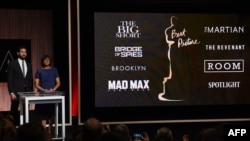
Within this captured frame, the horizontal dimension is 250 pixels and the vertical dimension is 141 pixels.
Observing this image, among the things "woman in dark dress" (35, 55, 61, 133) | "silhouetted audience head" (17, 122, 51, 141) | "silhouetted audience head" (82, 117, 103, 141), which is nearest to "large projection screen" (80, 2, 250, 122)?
"woman in dark dress" (35, 55, 61, 133)

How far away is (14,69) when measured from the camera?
654 cm

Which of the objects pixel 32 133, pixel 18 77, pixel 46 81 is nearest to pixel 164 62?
pixel 46 81

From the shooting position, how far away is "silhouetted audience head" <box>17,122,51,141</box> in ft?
7.31

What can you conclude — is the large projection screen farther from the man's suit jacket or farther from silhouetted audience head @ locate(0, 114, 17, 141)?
silhouetted audience head @ locate(0, 114, 17, 141)

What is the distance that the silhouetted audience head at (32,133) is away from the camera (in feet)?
7.31

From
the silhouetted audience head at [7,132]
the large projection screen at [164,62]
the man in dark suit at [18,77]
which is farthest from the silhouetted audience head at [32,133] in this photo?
the large projection screen at [164,62]

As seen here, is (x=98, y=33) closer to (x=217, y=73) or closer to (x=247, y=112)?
(x=217, y=73)

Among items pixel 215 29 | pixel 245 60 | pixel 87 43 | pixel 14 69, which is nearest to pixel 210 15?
pixel 215 29

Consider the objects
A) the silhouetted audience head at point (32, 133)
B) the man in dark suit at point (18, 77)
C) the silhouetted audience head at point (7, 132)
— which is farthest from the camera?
the man in dark suit at point (18, 77)

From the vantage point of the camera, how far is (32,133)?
88.7 inches

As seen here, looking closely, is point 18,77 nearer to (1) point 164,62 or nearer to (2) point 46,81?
(2) point 46,81

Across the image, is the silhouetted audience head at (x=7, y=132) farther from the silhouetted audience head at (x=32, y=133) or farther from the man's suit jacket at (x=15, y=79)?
the man's suit jacket at (x=15, y=79)

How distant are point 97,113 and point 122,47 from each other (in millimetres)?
1142

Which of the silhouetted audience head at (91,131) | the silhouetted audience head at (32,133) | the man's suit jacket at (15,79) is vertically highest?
the man's suit jacket at (15,79)
